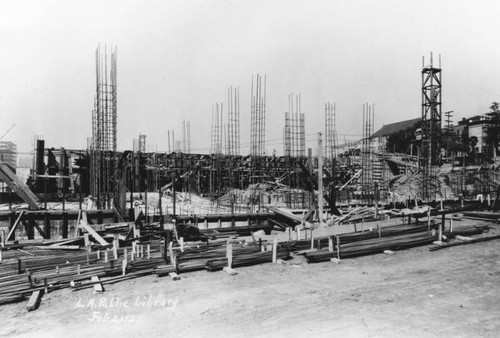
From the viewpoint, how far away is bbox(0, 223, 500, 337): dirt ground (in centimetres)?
604

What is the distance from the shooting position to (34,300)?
7.86 meters

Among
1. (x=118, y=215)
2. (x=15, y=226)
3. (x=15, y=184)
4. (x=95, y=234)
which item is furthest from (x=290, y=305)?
(x=15, y=184)

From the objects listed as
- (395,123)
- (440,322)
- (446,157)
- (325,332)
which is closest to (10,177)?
(325,332)

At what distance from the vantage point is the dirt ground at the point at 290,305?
19.8 ft

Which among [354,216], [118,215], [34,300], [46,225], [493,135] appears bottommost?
[34,300]

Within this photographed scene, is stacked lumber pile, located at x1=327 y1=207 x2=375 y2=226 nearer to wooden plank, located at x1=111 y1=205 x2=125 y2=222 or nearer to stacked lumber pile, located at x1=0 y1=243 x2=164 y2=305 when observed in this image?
stacked lumber pile, located at x1=0 y1=243 x2=164 y2=305

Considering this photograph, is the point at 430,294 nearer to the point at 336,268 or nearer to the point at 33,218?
the point at 336,268

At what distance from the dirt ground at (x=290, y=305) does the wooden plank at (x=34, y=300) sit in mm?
129

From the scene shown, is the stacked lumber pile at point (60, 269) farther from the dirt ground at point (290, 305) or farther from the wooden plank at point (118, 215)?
the wooden plank at point (118, 215)

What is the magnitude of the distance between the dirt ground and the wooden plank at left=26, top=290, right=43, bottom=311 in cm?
13

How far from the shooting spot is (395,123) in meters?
80.1

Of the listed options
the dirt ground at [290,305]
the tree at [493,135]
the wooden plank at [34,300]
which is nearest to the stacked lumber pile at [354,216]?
the dirt ground at [290,305]

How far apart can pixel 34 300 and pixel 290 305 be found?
533 cm

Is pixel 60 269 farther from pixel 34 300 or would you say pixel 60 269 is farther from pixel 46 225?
pixel 46 225
